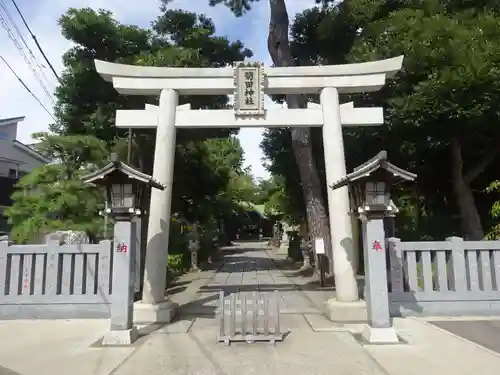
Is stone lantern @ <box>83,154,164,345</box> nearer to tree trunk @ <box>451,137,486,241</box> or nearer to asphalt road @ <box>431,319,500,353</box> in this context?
asphalt road @ <box>431,319,500,353</box>

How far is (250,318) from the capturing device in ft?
22.8

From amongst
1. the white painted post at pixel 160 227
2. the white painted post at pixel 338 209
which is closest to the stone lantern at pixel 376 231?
the white painted post at pixel 338 209

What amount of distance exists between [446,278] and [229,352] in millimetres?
5326

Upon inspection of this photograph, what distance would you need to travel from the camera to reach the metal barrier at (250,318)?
6871 mm

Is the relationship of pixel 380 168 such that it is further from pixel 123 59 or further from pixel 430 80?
pixel 123 59

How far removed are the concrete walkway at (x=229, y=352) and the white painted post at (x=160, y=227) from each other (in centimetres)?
55

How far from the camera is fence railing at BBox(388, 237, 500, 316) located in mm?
8711

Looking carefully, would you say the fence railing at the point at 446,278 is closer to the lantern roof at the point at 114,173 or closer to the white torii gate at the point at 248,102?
the white torii gate at the point at 248,102

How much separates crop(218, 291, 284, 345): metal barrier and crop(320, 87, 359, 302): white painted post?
2.31 meters

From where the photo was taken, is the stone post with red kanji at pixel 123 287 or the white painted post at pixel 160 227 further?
the white painted post at pixel 160 227

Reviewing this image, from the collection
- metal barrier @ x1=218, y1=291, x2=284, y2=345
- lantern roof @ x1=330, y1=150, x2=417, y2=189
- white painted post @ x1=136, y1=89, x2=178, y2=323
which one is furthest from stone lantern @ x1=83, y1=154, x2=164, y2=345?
lantern roof @ x1=330, y1=150, x2=417, y2=189

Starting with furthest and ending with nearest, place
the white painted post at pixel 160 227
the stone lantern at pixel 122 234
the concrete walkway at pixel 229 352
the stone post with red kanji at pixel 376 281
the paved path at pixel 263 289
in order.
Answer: the paved path at pixel 263 289 < the white painted post at pixel 160 227 < the stone lantern at pixel 122 234 < the stone post with red kanji at pixel 376 281 < the concrete walkway at pixel 229 352

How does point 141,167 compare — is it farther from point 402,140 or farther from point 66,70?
point 402,140

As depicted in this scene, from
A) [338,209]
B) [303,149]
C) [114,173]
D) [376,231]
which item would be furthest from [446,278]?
[114,173]
